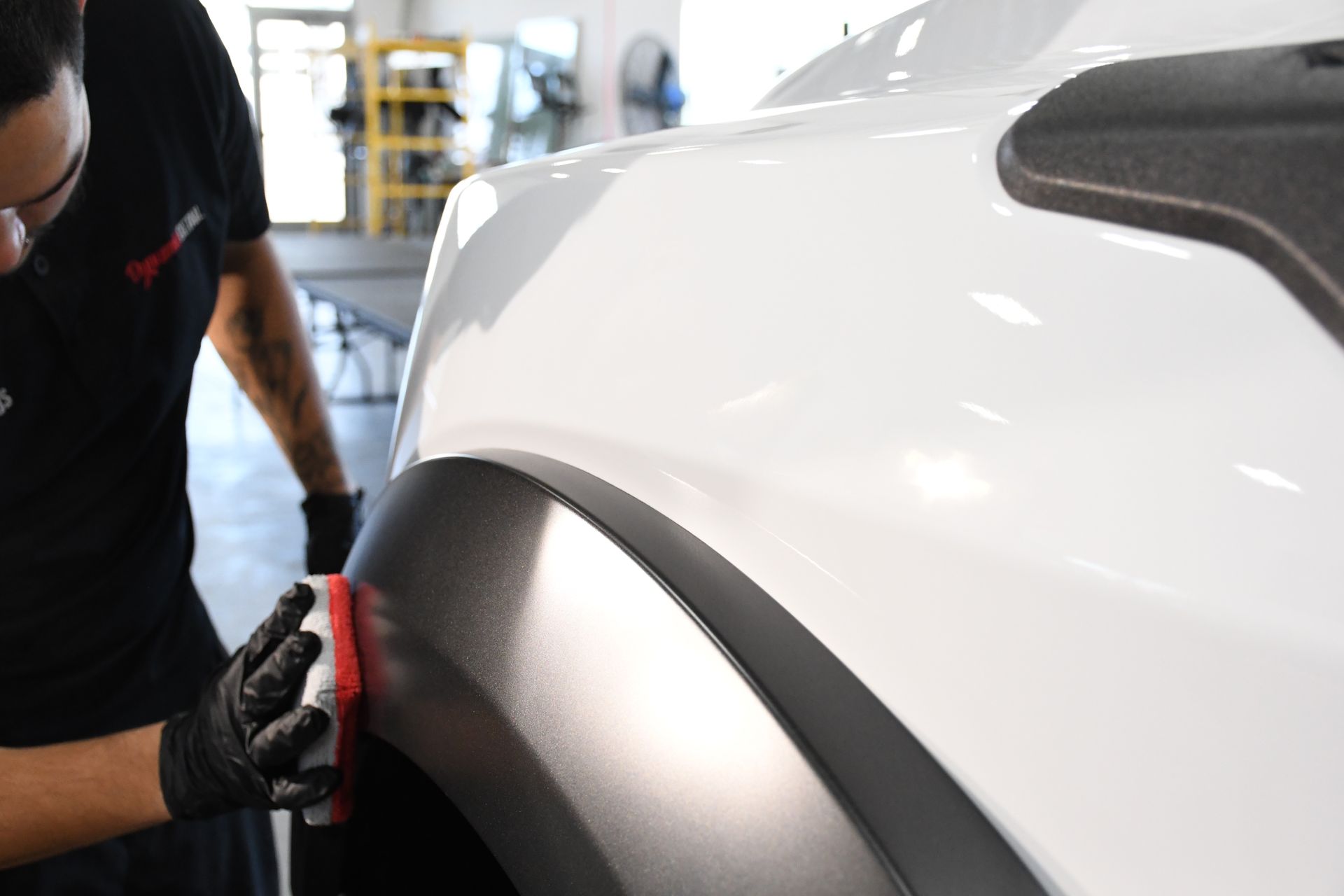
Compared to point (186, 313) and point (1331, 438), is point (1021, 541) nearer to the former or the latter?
point (1331, 438)

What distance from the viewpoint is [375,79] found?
8.91 metres

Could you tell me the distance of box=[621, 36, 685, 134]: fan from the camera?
837cm

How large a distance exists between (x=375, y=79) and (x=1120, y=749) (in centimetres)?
963

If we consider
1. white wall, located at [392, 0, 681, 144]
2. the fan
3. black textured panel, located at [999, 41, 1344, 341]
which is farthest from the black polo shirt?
white wall, located at [392, 0, 681, 144]

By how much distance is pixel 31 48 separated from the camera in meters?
0.61

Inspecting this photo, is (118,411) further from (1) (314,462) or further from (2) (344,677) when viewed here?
(2) (344,677)

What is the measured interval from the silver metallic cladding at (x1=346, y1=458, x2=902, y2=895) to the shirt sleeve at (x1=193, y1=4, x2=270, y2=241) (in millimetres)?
832

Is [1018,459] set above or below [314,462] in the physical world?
above

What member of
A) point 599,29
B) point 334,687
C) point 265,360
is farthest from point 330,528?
point 599,29

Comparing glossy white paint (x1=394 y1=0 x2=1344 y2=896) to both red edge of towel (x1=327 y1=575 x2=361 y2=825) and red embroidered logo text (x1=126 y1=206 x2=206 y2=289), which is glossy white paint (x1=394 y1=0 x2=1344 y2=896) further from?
red embroidered logo text (x1=126 y1=206 x2=206 y2=289)

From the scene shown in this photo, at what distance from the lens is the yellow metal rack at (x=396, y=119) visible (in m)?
8.88

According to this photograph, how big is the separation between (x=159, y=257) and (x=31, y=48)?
432mm

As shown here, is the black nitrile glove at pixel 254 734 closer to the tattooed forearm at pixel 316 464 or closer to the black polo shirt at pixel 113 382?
the black polo shirt at pixel 113 382

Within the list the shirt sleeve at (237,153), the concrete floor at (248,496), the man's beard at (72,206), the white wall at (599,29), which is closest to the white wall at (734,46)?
the white wall at (599,29)
